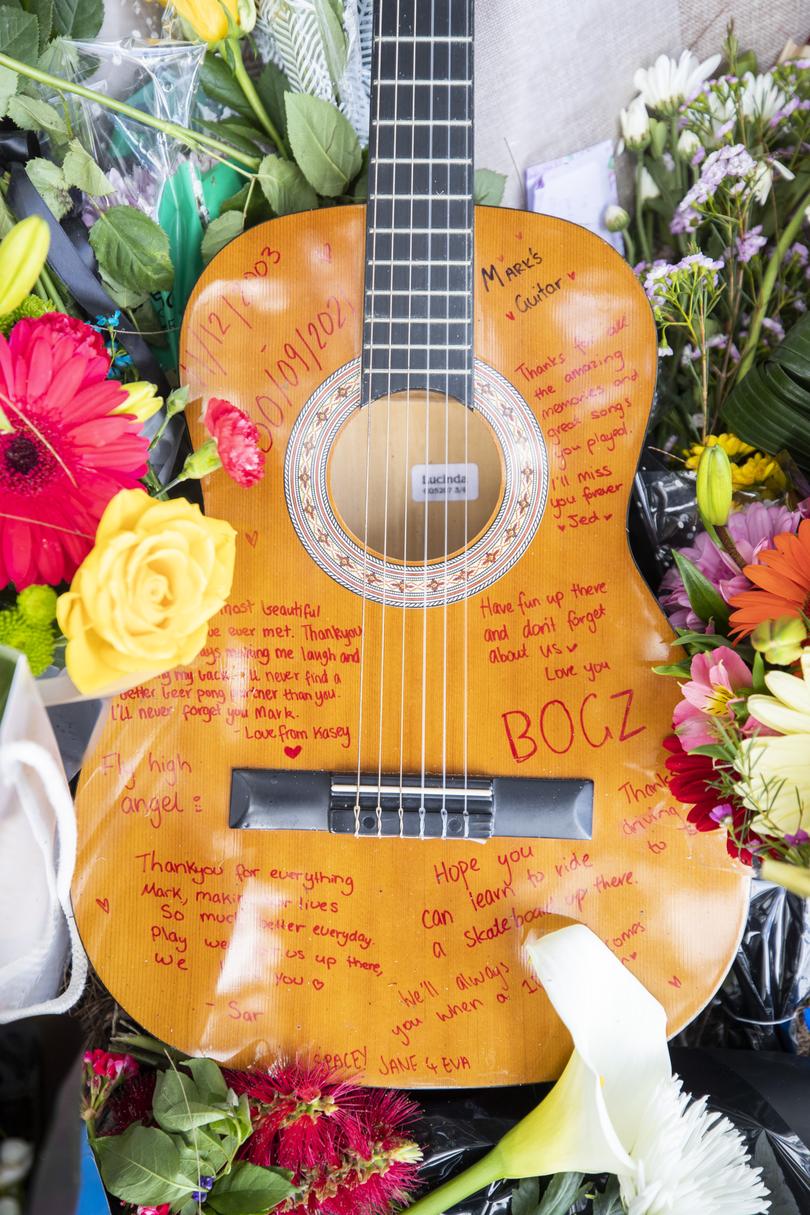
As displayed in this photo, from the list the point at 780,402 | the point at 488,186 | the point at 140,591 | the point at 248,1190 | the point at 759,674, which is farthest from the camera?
the point at 488,186

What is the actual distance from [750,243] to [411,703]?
68 cm

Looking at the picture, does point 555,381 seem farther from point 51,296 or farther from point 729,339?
point 51,296

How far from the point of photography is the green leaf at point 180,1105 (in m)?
0.82

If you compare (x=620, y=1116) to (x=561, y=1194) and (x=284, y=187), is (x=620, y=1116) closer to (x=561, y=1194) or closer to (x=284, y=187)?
(x=561, y=1194)

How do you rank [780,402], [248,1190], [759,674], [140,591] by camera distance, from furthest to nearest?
[780,402]
[248,1190]
[759,674]
[140,591]

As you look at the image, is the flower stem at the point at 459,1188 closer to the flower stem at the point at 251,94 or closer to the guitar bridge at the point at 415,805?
the guitar bridge at the point at 415,805

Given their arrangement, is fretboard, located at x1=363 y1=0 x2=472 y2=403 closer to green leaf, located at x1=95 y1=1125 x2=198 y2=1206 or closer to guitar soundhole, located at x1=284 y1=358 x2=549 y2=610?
guitar soundhole, located at x1=284 y1=358 x2=549 y2=610

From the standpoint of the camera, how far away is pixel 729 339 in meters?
1.07

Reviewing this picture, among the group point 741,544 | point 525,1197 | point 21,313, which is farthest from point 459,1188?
point 21,313

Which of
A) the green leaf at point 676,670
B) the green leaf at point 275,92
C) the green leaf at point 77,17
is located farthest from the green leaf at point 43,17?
the green leaf at point 676,670

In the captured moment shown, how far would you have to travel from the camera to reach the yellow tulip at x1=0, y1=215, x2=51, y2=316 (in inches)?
23.4

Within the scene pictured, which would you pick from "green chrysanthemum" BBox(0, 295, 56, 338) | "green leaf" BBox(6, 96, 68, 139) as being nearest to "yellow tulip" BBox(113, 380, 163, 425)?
"green chrysanthemum" BBox(0, 295, 56, 338)

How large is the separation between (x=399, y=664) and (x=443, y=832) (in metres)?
0.17

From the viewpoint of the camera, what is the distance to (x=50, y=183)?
91 cm
